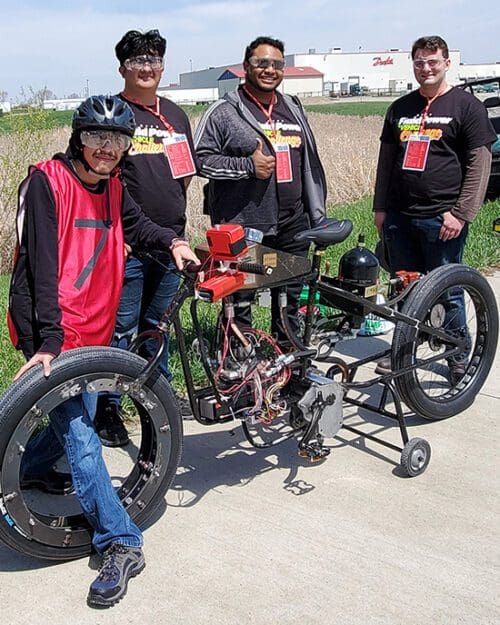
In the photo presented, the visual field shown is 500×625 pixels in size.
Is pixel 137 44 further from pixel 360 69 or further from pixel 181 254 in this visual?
pixel 360 69

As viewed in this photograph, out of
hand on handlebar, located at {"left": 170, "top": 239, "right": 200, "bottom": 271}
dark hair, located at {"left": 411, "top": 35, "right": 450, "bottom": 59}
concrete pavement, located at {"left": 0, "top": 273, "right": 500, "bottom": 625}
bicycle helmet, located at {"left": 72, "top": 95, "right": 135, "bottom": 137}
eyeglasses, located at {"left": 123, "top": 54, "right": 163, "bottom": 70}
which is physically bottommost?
concrete pavement, located at {"left": 0, "top": 273, "right": 500, "bottom": 625}

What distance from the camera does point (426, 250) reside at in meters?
4.59

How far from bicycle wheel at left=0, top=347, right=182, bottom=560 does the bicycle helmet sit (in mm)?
797

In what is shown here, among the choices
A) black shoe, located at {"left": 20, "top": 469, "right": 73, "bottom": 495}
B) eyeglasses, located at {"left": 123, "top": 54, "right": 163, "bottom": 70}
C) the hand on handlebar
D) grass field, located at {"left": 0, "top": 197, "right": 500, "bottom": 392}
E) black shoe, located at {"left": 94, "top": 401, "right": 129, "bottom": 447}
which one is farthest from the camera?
grass field, located at {"left": 0, "top": 197, "right": 500, "bottom": 392}

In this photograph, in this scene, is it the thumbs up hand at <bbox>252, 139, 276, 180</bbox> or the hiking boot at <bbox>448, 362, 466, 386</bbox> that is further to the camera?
the hiking boot at <bbox>448, 362, 466, 386</bbox>

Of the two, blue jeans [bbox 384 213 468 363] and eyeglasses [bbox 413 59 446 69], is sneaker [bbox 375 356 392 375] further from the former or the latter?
eyeglasses [bbox 413 59 446 69]

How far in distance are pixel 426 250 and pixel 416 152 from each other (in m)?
0.58

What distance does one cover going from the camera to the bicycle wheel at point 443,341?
393cm

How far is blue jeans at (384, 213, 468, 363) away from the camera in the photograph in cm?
437

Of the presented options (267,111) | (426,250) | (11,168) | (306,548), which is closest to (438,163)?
(426,250)

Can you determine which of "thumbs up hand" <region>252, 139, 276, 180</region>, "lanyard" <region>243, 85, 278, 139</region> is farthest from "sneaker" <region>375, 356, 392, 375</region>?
"lanyard" <region>243, 85, 278, 139</region>

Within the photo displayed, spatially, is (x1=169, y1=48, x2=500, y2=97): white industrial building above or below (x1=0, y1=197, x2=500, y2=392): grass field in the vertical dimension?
above

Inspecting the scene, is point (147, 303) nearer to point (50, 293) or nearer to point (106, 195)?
point (106, 195)

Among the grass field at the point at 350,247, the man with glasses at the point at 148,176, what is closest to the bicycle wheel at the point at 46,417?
the man with glasses at the point at 148,176
